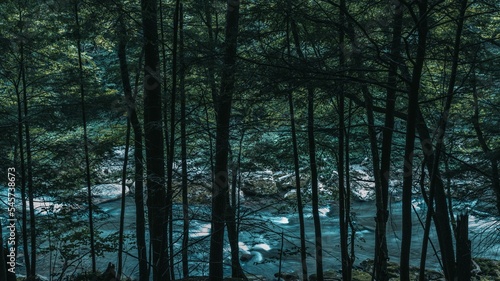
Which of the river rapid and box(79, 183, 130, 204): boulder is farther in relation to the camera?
box(79, 183, 130, 204): boulder

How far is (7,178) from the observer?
607 cm

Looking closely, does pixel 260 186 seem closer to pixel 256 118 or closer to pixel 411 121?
pixel 256 118

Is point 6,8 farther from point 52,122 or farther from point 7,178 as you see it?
point 7,178

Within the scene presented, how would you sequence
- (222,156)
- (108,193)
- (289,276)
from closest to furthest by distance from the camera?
(222,156) < (289,276) < (108,193)

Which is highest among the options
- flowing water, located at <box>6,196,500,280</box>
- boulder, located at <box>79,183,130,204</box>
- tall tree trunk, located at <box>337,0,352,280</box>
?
tall tree trunk, located at <box>337,0,352,280</box>

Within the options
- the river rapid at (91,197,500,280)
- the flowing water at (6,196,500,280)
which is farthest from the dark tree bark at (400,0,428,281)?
the river rapid at (91,197,500,280)

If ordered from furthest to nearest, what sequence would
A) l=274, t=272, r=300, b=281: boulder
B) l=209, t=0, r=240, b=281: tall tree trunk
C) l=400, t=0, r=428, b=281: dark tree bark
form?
l=274, t=272, r=300, b=281: boulder, l=209, t=0, r=240, b=281: tall tree trunk, l=400, t=0, r=428, b=281: dark tree bark

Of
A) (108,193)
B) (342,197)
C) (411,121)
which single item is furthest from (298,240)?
(411,121)

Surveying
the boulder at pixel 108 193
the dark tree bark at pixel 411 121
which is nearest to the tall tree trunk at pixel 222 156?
the dark tree bark at pixel 411 121

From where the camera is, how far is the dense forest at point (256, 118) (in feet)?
13.1

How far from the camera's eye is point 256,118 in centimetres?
827

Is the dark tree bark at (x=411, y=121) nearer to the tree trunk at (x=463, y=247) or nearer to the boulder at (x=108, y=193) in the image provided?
the tree trunk at (x=463, y=247)

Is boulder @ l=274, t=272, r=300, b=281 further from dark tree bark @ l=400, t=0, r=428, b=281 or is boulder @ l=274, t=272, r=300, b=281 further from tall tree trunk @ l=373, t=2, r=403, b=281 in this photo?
dark tree bark @ l=400, t=0, r=428, b=281

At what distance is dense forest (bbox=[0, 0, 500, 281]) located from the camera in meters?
4.01
